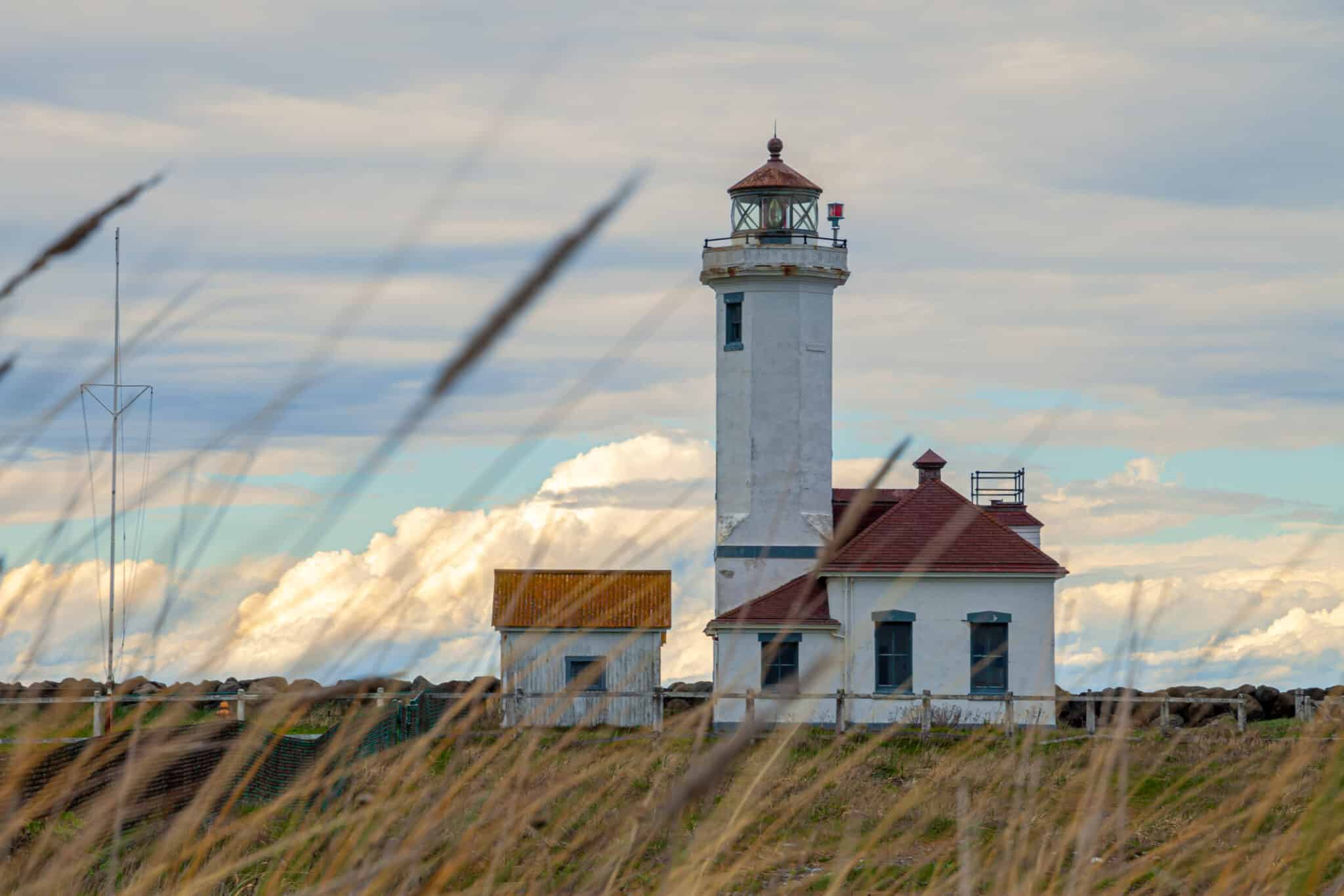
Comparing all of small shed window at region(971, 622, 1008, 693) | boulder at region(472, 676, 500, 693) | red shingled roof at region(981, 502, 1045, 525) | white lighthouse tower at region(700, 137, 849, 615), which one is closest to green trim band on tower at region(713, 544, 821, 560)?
white lighthouse tower at region(700, 137, 849, 615)

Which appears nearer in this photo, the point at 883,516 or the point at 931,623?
the point at 931,623

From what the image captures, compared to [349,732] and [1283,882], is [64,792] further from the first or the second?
[1283,882]

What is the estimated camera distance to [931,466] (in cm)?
2531

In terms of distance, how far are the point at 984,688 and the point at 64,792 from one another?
22299mm

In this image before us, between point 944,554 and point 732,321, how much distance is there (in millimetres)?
5512

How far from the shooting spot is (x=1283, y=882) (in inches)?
96.4

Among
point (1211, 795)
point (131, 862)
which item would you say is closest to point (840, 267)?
point (1211, 795)

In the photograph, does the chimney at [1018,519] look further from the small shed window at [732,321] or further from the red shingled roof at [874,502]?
the small shed window at [732,321]

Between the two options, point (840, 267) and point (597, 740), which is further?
point (840, 267)

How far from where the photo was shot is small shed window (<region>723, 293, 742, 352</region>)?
24.6m

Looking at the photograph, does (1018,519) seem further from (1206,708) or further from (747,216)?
(747,216)

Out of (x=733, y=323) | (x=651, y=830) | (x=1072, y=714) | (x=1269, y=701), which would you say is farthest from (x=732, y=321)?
(x=651, y=830)

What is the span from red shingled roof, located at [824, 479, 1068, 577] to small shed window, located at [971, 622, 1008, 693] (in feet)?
3.21

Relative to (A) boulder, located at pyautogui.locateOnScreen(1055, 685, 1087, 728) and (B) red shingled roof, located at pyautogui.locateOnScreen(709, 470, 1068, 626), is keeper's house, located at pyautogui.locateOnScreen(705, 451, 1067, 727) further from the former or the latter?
(A) boulder, located at pyautogui.locateOnScreen(1055, 685, 1087, 728)
